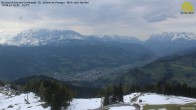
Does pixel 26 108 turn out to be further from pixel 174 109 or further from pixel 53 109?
pixel 174 109

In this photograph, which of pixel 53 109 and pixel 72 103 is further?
pixel 72 103

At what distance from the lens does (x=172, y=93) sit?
450 ft

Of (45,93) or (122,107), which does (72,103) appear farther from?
(122,107)

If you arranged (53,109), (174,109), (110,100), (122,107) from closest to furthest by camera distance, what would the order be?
(174,109), (122,107), (53,109), (110,100)

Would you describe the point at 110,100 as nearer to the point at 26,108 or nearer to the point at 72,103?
the point at 72,103

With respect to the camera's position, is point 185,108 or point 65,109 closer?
point 185,108

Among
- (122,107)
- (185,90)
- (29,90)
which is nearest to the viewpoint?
(122,107)

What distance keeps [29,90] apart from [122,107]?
347 feet

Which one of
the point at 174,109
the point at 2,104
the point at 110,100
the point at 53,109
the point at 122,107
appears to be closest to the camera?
the point at 174,109

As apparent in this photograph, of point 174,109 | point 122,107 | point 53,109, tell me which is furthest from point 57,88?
point 174,109

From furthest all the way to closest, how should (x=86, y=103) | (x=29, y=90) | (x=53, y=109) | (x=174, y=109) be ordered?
(x=29, y=90)
(x=86, y=103)
(x=53, y=109)
(x=174, y=109)

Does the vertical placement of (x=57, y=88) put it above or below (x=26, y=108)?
above

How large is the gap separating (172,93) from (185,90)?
1573 cm

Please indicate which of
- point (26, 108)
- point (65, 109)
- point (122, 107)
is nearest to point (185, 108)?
point (122, 107)
